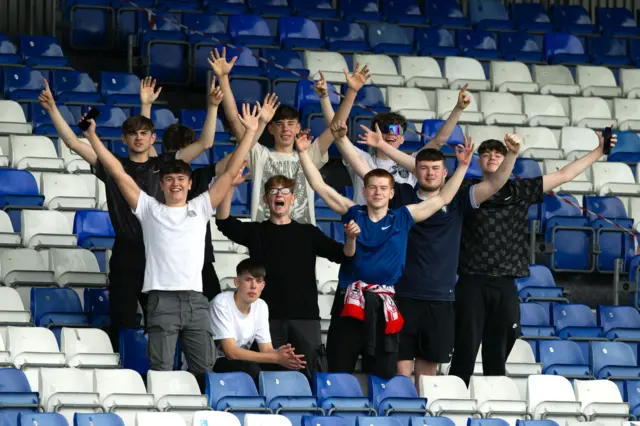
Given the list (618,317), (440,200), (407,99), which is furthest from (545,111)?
(440,200)

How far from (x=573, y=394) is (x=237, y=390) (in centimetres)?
224

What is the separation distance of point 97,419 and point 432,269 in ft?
8.13

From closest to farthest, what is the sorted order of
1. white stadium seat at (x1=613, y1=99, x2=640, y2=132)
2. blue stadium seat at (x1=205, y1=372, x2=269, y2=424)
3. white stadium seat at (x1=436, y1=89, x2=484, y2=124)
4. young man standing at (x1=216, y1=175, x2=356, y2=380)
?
1. blue stadium seat at (x1=205, y1=372, x2=269, y2=424)
2. young man standing at (x1=216, y1=175, x2=356, y2=380)
3. white stadium seat at (x1=436, y1=89, x2=484, y2=124)
4. white stadium seat at (x1=613, y1=99, x2=640, y2=132)

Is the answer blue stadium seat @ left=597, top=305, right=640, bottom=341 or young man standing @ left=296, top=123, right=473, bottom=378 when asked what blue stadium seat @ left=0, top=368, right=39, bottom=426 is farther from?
blue stadium seat @ left=597, top=305, right=640, bottom=341

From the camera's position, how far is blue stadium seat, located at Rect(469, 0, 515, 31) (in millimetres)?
16031

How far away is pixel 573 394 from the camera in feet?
30.6

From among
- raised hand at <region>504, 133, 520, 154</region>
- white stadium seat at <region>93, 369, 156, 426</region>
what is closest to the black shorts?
raised hand at <region>504, 133, 520, 154</region>

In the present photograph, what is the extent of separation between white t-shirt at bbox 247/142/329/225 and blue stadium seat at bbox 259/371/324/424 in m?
1.24

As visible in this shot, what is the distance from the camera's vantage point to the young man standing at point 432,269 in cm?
908

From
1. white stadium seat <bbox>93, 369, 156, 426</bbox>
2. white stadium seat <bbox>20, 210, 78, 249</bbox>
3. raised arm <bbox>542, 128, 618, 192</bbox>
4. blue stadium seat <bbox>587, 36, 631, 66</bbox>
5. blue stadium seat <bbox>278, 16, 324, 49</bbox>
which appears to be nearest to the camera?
white stadium seat <bbox>93, 369, 156, 426</bbox>

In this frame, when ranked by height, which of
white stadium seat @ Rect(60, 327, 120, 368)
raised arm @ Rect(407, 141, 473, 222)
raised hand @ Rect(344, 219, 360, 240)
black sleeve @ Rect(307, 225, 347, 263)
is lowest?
white stadium seat @ Rect(60, 327, 120, 368)

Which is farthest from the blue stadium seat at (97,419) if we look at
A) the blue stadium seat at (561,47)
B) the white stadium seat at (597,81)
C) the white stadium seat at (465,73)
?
the blue stadium seat at (561,47)

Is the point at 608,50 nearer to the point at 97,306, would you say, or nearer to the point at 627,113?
the point at 627,113

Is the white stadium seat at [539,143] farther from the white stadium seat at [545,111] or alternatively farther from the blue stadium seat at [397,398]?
the blue stadium seat at [397,398]
